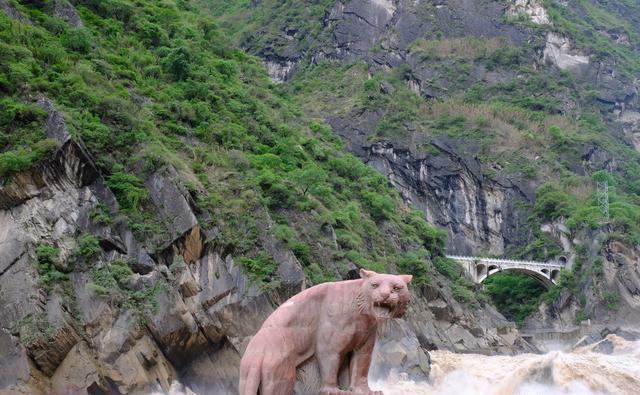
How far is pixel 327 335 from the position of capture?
6.91 metres

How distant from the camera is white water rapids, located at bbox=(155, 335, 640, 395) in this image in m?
29.7

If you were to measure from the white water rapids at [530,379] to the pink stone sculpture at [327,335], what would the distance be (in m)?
20.9

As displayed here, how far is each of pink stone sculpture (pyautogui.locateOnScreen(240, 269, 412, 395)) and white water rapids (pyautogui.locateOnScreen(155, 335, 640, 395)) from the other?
2090 cm

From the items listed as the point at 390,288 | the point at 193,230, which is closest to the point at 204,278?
Answer: the point at 193,230

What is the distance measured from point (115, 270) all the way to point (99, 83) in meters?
10.8

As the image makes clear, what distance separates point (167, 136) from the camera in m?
36.6

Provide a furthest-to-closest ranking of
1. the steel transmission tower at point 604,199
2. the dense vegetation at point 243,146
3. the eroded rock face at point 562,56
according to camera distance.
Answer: the eroded rock face at point 562,56 < the steel transmission tower at point 604,199 < the dense vegetation at point 243,146

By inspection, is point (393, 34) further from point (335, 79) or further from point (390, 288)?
point (390, 288)

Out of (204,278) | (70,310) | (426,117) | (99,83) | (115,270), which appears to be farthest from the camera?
(426,117)

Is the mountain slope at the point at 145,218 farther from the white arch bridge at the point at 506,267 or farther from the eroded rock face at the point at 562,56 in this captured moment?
the eroded rock face at the point at 562,56

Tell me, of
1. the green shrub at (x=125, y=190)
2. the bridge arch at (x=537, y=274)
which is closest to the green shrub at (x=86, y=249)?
the green shrub at (x=125, y=190)

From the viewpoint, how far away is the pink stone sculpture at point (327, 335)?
22.3ft

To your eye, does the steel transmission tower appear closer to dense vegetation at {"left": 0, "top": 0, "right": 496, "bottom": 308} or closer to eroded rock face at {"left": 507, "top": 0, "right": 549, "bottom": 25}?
dense vegetation at {"left": 0, "top": 0, "right": 496, "bottom": 308}

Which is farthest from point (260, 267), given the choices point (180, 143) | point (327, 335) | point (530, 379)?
point (327, 335)
